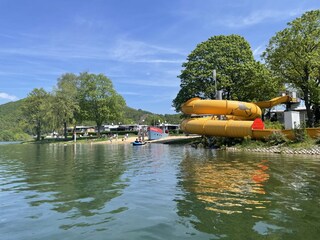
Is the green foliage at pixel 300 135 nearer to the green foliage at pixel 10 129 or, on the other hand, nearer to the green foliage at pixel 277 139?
the green foliage at pixel 277 139

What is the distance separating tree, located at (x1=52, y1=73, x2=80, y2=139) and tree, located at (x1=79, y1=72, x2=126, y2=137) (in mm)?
2240

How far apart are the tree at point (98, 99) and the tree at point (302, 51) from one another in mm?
47641

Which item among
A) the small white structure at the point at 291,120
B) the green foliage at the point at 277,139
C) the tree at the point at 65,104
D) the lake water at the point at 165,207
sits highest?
the tree at the point at 65,104

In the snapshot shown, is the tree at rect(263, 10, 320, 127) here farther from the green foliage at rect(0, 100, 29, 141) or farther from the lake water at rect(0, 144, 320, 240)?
the green foliage at rect(0, 100, 29, 141)

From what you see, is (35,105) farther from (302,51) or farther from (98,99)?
(302,51)

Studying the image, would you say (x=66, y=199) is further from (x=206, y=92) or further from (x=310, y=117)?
(x=206, y=92)

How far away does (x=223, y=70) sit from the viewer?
46.1 m

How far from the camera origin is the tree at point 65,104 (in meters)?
70.2

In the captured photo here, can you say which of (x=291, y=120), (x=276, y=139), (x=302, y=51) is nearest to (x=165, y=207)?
(x=276, y=139)

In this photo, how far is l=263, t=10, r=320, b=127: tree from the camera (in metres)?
33.8

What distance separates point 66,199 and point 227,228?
595 centimetres

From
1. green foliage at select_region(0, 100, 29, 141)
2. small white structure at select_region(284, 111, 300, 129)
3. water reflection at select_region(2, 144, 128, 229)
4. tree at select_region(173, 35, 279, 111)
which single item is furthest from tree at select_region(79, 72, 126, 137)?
green foliage at select_region(0, 100, 29, 141)

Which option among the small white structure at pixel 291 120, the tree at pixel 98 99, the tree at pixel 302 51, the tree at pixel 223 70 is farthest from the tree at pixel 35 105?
the small white structure at pixel 291 120

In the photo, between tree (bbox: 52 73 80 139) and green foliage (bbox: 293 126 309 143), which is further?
tree (bbox: 52 73 80 139)
